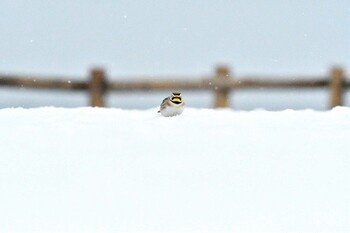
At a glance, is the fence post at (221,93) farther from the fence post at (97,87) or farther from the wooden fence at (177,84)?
the fence post at (97,87)

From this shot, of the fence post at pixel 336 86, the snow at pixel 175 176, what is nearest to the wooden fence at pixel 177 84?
the fence post at pixel 336 86

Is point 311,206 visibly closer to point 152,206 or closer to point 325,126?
point 152,206

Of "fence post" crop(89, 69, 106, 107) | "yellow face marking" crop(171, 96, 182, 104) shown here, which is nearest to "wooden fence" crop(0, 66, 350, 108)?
"fence post" crop(89, 69, 106, 107)

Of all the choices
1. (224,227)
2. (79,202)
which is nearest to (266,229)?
(224,227)

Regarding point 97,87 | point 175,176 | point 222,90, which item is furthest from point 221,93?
point 175,176

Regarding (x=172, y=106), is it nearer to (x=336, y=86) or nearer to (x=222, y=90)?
(x=222, y=90)

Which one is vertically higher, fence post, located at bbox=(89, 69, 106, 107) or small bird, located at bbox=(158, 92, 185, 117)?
fence post, located at bbox=(89, 69, 106, 107)

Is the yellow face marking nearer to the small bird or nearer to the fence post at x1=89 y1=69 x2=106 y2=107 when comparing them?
the small bird

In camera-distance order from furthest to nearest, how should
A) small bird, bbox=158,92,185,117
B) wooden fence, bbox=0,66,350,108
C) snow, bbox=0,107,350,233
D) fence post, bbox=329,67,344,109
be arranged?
fence post, bbox=329,67,344,109
wooden fence, bbox=0,66,350,108
small bird, bbox=158,92,185,117
snow, bbox=0,107,350,233
